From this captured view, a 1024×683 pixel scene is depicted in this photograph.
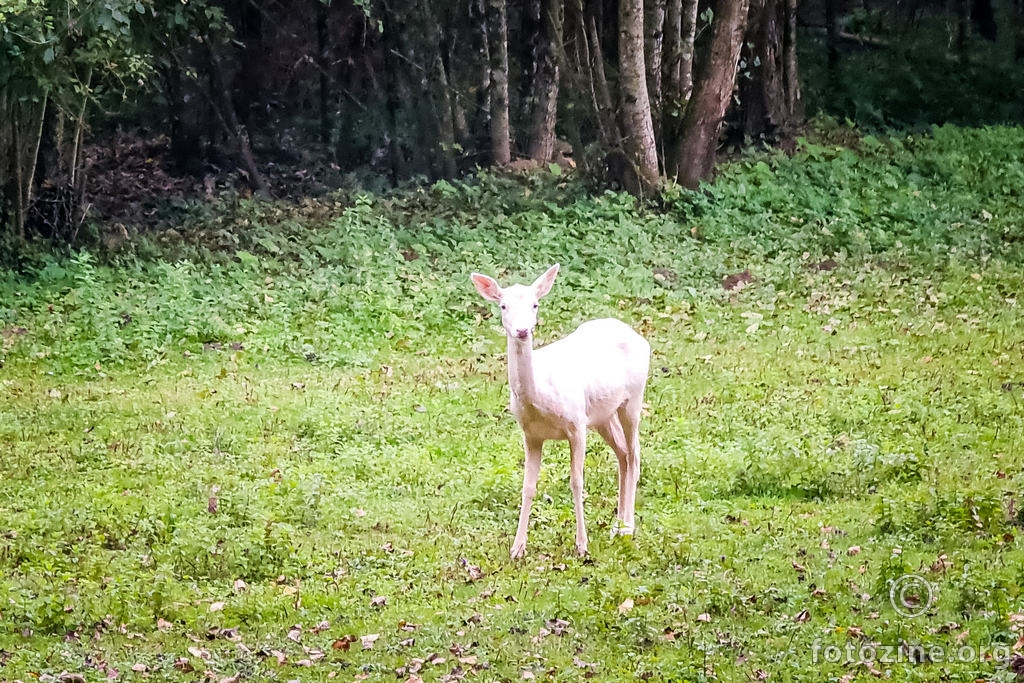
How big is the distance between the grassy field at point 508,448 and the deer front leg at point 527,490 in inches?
4.9

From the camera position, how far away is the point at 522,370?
763cm

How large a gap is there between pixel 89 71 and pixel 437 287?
17.2ft

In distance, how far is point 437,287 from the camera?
50.8 feet

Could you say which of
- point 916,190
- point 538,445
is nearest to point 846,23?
point 916,190

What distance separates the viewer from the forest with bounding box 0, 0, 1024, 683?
6.98 metres

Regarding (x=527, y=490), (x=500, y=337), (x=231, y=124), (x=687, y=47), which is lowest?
(x=527, y=490)

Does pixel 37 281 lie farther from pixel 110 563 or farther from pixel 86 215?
pixel 110 563

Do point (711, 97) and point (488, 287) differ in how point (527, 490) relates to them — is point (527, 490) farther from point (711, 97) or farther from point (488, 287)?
point (711, 97)

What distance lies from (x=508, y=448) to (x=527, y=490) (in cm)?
236

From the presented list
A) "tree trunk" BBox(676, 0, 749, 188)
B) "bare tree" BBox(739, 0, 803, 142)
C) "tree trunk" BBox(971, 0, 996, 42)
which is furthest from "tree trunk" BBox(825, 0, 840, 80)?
"tree trunk" BBox(676, 0, 749, 188)

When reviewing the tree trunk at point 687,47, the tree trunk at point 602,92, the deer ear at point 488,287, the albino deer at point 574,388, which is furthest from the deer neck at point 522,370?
the tree trunk at point 687,47

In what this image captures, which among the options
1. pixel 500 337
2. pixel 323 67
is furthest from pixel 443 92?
pixel 500 337

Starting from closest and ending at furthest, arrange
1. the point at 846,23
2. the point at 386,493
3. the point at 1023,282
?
1. the point at 386,493
2. the point at 1023,282
3. the point at 846,23

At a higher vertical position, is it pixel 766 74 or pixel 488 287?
pixel 766 74
